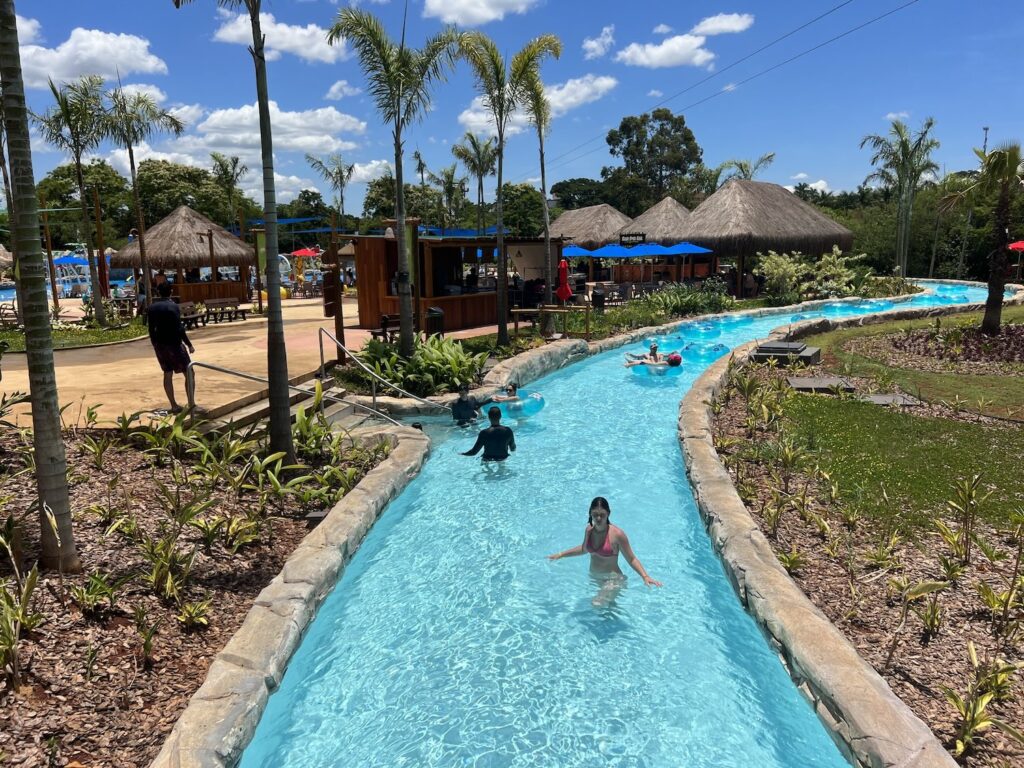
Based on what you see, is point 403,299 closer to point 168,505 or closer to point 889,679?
point 168,505

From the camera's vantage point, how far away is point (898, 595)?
4.96 meters

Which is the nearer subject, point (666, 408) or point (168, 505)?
point (168, 505)

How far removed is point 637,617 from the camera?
219 inches

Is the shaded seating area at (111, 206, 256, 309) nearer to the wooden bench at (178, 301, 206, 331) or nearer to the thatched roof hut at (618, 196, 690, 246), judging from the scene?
the wooden bench at (178, 301, 206, 331)

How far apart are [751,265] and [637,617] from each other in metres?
28.9

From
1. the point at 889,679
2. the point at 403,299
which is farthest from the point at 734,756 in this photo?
the point at 403,299

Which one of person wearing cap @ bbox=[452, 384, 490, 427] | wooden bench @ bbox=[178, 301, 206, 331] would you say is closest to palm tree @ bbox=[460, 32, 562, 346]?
person wearing cap @ bbox=[452, 384, 490, 427]

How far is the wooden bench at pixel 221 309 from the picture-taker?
1980 cm

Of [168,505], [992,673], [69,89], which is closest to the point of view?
[992,673]

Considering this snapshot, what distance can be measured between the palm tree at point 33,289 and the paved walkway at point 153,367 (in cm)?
354

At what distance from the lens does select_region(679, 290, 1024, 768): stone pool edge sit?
3445mm

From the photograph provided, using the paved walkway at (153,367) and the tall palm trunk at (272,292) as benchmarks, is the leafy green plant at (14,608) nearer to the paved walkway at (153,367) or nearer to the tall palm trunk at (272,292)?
the tall palm trunk at (272,292)

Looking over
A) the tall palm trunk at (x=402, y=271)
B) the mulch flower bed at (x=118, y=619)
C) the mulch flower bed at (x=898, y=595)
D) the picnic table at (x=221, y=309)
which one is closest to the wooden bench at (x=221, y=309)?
the picnic table at (x=221, y=309)

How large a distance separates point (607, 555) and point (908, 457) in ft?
13.3
